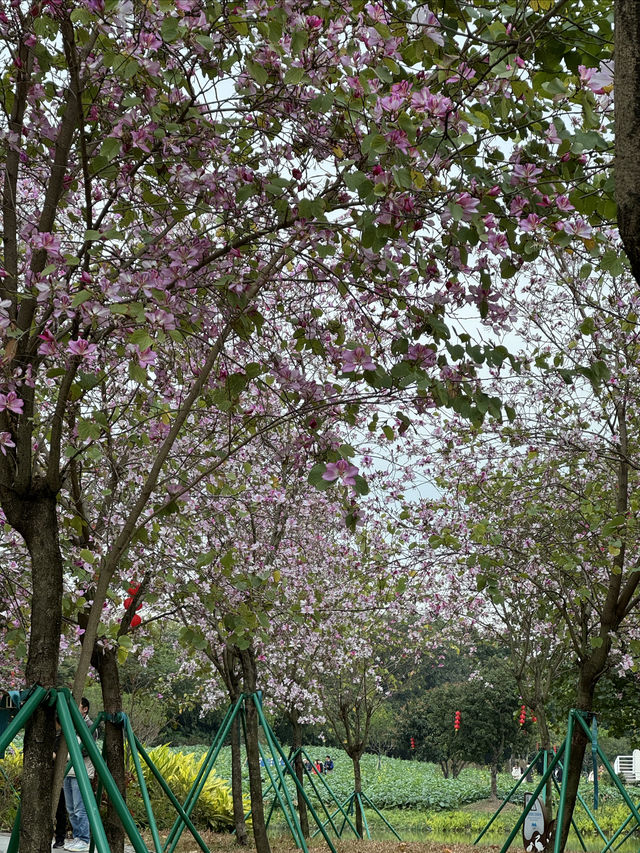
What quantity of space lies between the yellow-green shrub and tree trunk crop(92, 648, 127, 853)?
632 cm

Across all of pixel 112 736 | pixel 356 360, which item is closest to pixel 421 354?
pixel 356 360

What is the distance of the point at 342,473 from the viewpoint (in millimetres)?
2898

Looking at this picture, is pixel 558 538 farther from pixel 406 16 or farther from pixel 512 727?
pixel 512 727

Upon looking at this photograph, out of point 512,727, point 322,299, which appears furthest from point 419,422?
point 512,727

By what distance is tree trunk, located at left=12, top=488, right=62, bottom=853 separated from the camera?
10.4 ft

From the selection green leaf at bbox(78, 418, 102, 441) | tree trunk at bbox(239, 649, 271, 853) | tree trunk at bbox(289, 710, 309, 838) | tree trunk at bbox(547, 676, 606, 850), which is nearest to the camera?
green leaf at bbox(78, 418, 102, 441)

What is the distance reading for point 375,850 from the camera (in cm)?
994

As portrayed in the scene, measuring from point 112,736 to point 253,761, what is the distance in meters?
3.11

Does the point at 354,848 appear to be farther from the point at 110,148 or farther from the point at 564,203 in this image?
the point at 110,148

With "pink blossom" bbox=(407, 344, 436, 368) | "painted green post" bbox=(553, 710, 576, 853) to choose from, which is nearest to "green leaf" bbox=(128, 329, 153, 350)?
"pink blossom" bbox=(407, 344, 436, 368)

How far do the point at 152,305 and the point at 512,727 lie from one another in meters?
28.0

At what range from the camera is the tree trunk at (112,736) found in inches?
233

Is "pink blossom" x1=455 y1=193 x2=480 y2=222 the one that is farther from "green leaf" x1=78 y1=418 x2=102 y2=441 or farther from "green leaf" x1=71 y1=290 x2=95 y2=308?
"green leaf" x1=78 y1=418 x2=102 y2=441

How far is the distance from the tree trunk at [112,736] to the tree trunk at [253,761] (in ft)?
5.14
